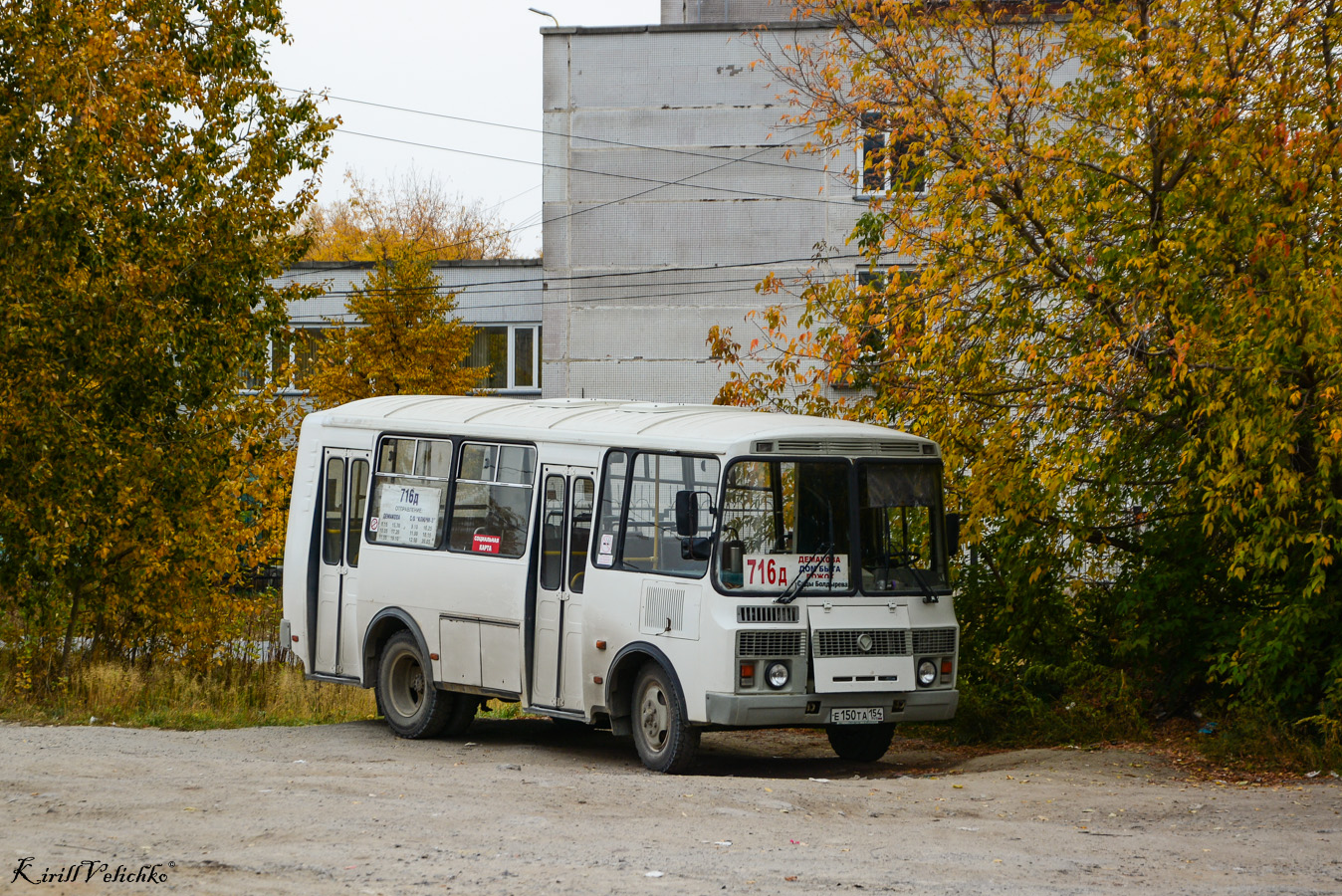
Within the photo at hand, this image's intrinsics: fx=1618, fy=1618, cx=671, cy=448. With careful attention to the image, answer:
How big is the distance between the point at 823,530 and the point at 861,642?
876 mm

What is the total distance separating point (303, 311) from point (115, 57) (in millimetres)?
25706

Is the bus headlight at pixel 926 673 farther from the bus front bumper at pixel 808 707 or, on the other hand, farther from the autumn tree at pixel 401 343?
the autumn tree at pixel 401 343

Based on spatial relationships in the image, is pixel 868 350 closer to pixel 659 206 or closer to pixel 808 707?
pixel 808 707

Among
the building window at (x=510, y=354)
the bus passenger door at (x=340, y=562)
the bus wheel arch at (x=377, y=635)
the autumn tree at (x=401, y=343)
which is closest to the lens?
the bus wheel arch at (x=377, y=635)

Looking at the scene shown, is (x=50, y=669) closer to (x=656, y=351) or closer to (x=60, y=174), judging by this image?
(x=60, y=174)

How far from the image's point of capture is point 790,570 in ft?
38.9

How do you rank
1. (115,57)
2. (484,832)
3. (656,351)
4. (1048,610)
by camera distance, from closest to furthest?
(484,832), (1048,610), (115,57), (656,351)

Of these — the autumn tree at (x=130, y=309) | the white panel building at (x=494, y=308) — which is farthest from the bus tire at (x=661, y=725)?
the white panel building at (x=494, y=308)

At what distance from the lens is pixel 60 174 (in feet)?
52.7

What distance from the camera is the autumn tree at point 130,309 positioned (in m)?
16.3

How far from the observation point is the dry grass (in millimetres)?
16422

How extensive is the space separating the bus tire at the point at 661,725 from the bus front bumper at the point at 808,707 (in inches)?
15.2

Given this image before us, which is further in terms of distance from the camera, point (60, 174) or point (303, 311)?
point (303, 311)

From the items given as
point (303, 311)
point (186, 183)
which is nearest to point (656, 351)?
point (303, 311)
